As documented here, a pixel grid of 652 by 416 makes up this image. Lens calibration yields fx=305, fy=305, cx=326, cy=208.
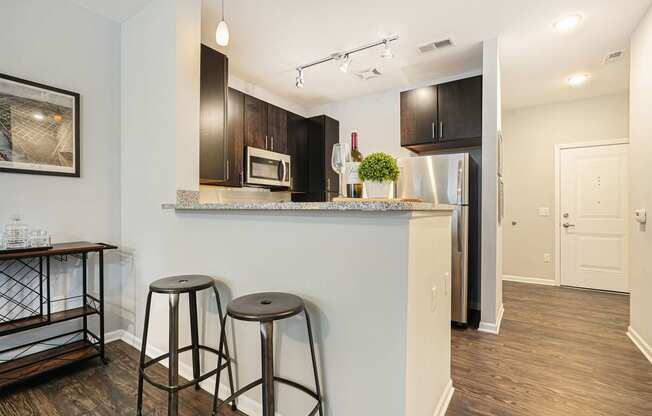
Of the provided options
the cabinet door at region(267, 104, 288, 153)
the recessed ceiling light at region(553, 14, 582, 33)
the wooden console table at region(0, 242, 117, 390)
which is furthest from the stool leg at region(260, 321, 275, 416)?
the recessed ceiling light at region(553, 14, 582, 33)

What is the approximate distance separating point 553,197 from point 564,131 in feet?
3.12

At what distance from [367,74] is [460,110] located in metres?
1.12

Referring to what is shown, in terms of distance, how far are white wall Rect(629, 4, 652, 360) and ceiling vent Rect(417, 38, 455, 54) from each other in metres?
1.39

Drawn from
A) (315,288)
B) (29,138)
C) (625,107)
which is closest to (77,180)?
(29,138)

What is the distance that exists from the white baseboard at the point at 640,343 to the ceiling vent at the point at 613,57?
101 inches

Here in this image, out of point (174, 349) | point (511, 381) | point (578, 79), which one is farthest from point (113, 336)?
point (578, 79)

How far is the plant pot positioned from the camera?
153 cm

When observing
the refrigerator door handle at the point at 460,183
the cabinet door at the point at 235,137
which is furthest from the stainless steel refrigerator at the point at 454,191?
the cabinet door at the point at 235,137

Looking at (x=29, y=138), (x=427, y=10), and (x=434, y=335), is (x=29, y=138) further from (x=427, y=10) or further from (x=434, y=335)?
(x=427, y=10)

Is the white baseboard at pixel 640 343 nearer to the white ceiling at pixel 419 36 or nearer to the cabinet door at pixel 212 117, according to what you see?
the white ceiling at pixel 419 36

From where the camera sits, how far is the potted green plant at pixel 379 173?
1505mm

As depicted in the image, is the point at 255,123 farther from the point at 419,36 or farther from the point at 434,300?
the point at 434,300

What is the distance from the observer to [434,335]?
1.48 meters

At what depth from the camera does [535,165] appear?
458 centimetres
